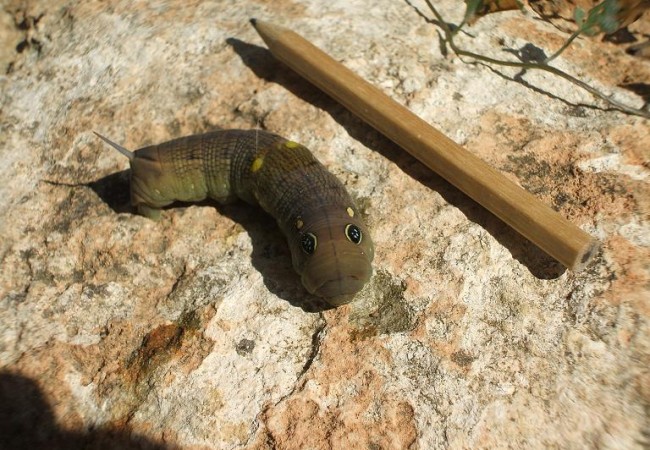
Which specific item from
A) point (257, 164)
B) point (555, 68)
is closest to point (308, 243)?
point (257, 164)

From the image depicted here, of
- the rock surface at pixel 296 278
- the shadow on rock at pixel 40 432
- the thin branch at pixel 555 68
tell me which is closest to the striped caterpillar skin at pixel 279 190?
the rock surface at pixel 296 278

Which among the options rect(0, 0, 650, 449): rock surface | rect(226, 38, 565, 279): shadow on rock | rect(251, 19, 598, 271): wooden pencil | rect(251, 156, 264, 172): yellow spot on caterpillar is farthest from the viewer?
rect(251, 156, 264, 172): yellow spot on caterpillar

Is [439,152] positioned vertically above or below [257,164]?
above

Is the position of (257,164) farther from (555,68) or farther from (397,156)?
(555,68)

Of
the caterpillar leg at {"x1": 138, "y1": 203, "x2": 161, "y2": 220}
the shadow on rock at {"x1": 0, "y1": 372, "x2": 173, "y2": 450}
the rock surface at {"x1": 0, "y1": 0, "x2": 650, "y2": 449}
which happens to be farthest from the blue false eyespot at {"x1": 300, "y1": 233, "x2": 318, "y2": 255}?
the shadow on rock at {"x1": 0, "y1": 372, "x2": 173, "y2": 450}

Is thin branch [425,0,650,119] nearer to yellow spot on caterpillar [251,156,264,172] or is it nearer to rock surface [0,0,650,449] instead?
rock surface [0,0,650,449]
